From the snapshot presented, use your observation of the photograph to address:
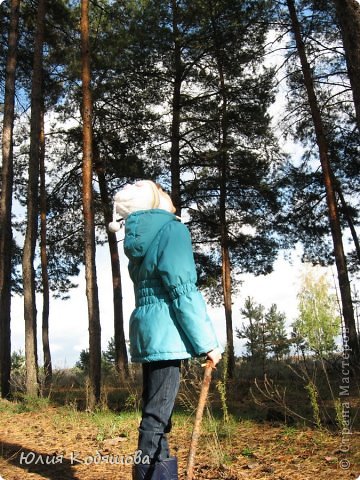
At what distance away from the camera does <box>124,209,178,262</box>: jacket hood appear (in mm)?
3145

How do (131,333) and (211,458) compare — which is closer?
(131,333)

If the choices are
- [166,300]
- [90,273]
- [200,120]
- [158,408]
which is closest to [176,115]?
[200,120]

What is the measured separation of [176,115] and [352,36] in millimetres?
9489


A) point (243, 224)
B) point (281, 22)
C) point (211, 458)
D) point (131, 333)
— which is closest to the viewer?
point (131, 333)

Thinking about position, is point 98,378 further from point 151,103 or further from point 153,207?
point 151,103

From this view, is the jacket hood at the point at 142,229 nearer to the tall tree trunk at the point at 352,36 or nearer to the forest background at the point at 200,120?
the tall tree trunk at the point at 352,36

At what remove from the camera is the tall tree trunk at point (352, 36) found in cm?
426

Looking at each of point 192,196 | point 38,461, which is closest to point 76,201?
point 192,196

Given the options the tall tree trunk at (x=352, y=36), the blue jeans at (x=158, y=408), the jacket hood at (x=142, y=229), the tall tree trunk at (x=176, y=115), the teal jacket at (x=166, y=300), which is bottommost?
the blue jeans at (x=158, y=408)

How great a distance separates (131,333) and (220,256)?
514 inches

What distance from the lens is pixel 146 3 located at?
12.8 metres

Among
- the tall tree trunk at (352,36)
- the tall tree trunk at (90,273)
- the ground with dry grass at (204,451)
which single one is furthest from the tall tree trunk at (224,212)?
the tall tree trunk at (352,36)

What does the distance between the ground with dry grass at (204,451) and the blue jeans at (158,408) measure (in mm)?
1149

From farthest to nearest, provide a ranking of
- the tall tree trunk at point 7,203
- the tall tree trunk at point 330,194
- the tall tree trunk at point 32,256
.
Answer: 1. the tall tree trunk at point 330,194
2. the tall tree trunk at point 7,203
3. the tall tree trunk at point 32,256
